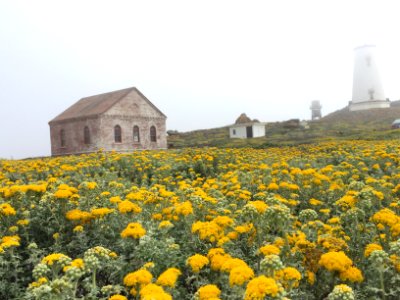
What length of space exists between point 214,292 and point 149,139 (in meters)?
44.9

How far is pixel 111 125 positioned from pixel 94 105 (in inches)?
194

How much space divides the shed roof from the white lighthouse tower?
186 feet

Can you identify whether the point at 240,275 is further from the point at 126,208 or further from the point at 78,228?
the point at 78,228

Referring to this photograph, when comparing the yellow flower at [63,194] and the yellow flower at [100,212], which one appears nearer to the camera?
the yellow flower at [100,212]

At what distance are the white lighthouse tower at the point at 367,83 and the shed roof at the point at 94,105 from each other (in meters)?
56.6

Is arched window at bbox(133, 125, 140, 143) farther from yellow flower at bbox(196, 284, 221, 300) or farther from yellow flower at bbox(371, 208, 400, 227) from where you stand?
yellow flower at bbox(196, 284, 221, 300)

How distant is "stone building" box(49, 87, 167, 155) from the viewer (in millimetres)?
43500

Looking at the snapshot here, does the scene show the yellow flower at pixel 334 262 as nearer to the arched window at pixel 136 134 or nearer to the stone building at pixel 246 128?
the arched window at pixel 136 134

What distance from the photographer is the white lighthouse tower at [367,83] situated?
86.9m

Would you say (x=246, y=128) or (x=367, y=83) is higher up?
(x=367, y=83)

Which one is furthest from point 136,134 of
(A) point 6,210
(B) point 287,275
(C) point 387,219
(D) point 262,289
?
(D) point 262,289

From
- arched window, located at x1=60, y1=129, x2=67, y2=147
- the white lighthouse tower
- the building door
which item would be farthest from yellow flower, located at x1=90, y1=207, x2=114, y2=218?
the white lighthouse tower

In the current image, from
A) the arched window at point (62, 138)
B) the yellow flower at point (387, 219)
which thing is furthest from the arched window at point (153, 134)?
the yellow flower at point (387, 219)

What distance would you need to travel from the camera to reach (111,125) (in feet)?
144
